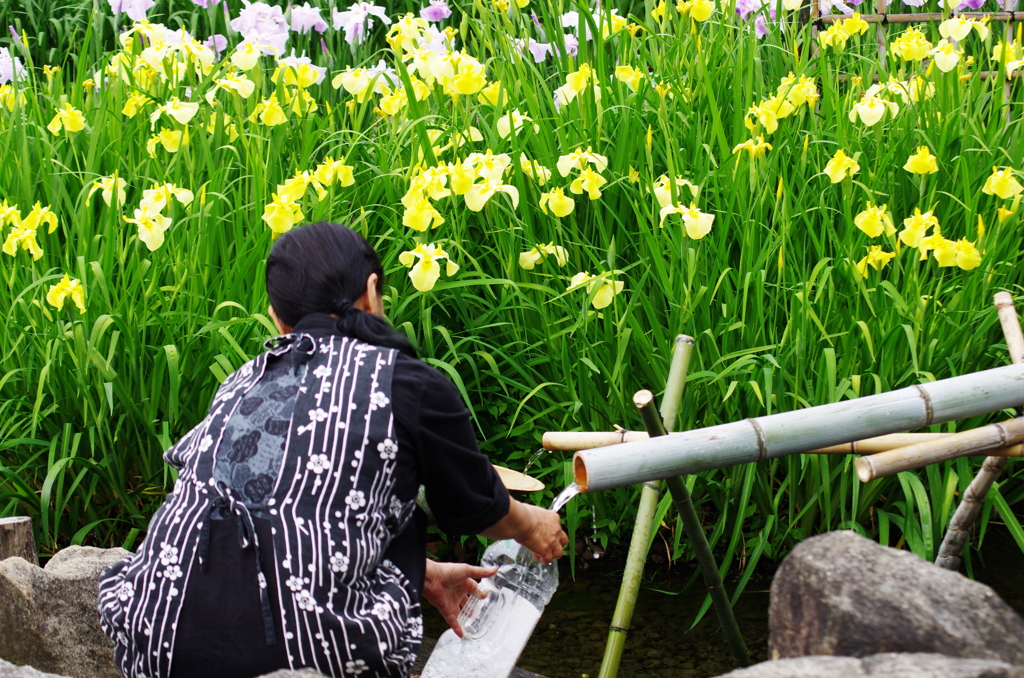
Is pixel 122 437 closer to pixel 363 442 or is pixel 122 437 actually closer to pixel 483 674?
pixel 483 674

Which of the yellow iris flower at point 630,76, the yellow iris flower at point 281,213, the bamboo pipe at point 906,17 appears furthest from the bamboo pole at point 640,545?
the bamboo pipe at point 906,17

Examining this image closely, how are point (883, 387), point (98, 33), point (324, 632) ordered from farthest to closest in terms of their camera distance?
1. point (98, 33)
2. point (883, 387)
3. point (324, 632)

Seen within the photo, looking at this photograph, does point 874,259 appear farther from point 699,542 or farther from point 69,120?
point 69,120

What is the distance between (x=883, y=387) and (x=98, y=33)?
10.6ft

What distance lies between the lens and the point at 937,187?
→ 2479 mm

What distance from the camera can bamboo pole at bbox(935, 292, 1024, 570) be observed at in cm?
125

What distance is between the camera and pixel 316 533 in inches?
46.7

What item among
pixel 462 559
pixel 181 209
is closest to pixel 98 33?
pixel 181 209

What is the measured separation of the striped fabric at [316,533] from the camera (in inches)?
46.8

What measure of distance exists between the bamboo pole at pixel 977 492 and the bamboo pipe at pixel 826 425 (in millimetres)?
181

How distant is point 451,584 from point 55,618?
0.64 meters

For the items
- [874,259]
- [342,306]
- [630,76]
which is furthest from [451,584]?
[630,76]

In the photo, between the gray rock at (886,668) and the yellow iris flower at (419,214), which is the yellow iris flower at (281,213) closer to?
the yellow iris flower at (419,214)

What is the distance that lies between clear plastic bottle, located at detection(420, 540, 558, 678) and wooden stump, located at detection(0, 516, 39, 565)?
784 millimetres
